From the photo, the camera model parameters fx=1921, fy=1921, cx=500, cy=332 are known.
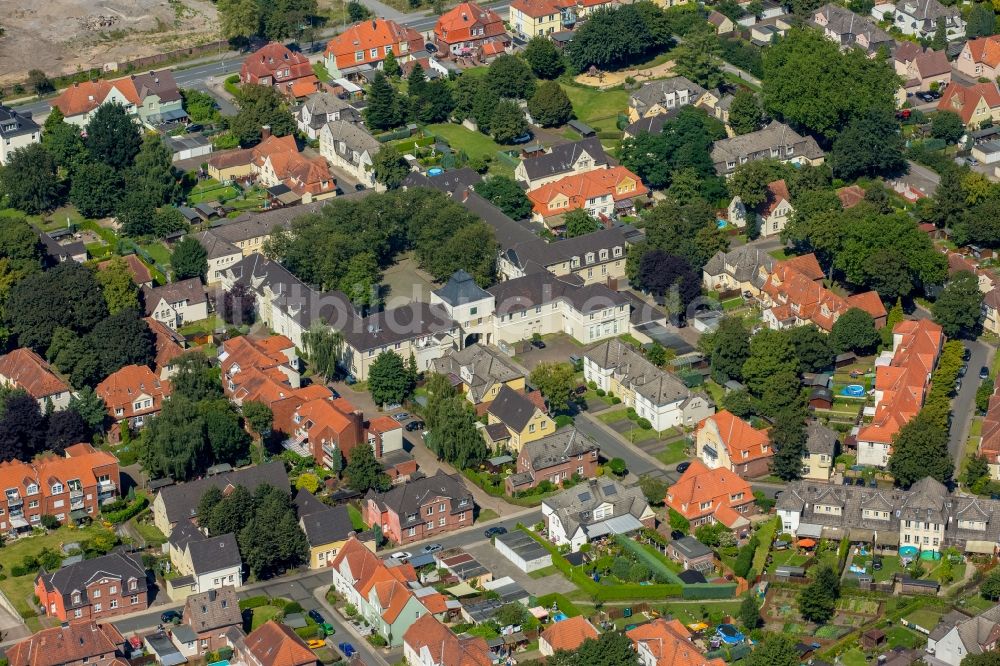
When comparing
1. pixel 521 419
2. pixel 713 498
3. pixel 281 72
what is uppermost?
pixel 281 72

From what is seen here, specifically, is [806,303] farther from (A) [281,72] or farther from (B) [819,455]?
(A) [281,72]

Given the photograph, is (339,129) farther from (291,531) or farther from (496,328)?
(291,531)

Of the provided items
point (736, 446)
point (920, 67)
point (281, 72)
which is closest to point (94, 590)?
point (736, 446)

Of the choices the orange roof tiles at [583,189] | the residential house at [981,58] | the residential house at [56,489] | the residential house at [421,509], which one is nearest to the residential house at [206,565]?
the residential house at [421,509]

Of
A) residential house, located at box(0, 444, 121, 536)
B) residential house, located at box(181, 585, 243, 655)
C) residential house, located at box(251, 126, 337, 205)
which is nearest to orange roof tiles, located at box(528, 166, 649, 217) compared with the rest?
residential house, located at box(251, 126, 337, 205)

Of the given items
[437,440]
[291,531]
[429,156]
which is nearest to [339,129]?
[429,156]

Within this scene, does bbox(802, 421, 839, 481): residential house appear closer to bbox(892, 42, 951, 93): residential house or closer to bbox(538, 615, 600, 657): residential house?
bbox(538, 615, 600, 657): residential house
